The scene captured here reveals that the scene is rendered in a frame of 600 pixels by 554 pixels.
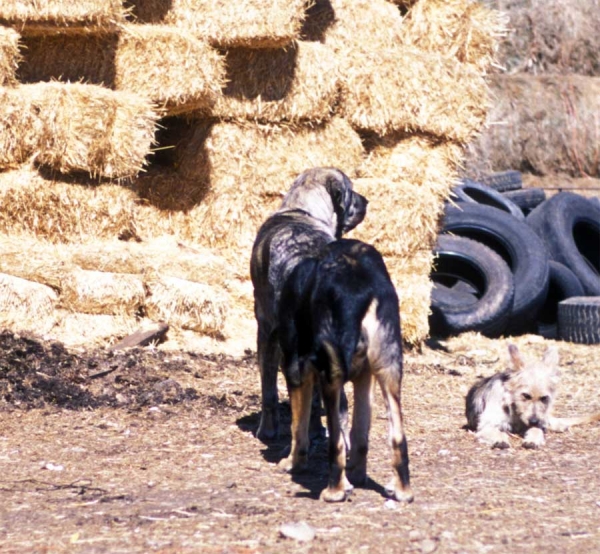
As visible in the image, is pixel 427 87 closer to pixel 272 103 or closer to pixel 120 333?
pixel 272 103

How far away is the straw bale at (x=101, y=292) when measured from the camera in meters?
8.93

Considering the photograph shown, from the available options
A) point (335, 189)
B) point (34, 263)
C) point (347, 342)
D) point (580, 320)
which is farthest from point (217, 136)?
point (347, 342)

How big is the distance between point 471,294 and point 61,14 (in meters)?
5.99

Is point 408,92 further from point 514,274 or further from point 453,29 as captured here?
point 514,274

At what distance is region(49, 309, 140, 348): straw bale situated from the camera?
29.1 feet

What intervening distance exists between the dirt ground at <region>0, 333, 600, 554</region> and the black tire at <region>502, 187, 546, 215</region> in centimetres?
610

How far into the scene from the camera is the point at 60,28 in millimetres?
8906

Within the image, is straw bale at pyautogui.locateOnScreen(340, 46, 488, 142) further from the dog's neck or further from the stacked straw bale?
the dog's neck

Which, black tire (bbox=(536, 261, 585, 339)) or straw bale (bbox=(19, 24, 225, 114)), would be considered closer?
straw bale (bbox=(19, 24, 225, 114))

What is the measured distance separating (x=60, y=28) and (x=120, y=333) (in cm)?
267

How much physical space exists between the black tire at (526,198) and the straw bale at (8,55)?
8.36m

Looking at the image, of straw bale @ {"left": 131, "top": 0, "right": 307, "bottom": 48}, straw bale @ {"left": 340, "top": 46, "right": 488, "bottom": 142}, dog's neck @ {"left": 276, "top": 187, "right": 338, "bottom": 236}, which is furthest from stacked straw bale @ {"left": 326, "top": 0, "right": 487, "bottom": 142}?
dog's neck @ {"left": 276, "top": 187, "right": 338, "bottom": 236}

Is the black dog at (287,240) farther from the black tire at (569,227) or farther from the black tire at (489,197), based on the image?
the black tire at (489,197)

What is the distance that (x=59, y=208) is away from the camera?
361 inches
